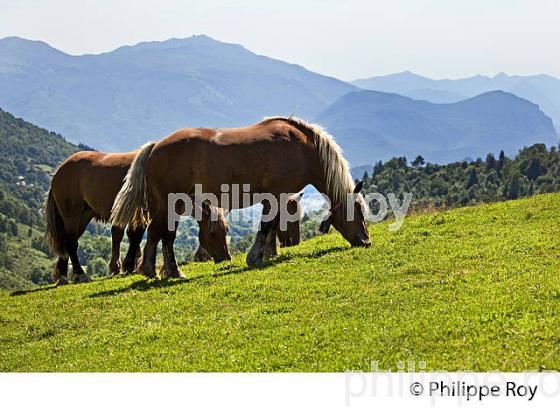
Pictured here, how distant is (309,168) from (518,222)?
520 centimetres

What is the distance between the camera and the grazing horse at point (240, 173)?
49.5ft

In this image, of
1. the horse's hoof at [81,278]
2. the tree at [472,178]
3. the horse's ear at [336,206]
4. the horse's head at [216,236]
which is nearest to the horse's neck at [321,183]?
the horse's ear at [336,206]

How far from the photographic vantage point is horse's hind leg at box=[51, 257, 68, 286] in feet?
60.5

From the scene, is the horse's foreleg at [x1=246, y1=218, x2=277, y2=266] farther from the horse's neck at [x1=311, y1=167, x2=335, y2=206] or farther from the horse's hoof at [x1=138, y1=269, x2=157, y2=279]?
the horse's hoof at [x1=138, y1=269, x2=157, y2=279]

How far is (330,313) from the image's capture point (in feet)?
33.3

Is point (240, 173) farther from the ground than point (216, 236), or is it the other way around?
point (240, 173)

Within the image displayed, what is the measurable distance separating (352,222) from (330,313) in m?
5.93

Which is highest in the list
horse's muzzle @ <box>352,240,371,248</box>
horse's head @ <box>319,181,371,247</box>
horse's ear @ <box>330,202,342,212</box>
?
horse's ear @ <box>330,202,342,212</box>

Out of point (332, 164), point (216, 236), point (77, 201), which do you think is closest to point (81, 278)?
point (77, 201)

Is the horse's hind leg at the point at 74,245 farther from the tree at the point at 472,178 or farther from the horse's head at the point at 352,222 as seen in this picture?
the tree at the point at 472,178

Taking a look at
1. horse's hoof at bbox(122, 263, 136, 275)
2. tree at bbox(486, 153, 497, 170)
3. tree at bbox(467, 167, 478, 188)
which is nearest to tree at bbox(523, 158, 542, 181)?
tree at bbox(486, 153, 497, 170)

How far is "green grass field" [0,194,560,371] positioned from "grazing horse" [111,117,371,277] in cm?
90

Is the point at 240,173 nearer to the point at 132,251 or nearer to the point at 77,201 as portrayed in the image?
the point at 132,251

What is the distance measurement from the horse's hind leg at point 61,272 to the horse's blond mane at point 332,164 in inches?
283
